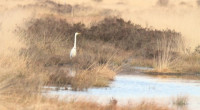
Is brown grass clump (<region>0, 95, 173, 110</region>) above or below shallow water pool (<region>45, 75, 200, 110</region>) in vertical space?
above

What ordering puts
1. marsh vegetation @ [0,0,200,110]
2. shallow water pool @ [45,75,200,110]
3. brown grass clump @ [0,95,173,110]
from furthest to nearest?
shallow water pool @ [45,75,200,110]
marsh vegetation @ [0,0,200,110]
brown grass clump @ [0,95,173,110]

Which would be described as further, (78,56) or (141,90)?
(78,56)

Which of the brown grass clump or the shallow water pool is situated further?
the shallow water pool

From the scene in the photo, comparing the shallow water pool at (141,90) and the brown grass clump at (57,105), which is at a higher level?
the brown grass clump at (57,105)

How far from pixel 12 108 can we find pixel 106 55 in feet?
52.4

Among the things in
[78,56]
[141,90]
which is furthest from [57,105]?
[78,56]

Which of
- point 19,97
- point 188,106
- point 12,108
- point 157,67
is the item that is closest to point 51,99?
point 19,97

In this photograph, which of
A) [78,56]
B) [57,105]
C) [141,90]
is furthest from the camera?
[78,56]

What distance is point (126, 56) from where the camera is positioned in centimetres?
2791

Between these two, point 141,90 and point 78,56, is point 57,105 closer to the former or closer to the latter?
point 141,90

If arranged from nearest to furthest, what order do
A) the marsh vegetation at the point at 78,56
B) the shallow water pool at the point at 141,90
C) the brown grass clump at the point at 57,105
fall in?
the brown grass clump at the point at 57,105, the marsh vegetation at the point at 78,56, the shallow water pool at the point at 141,90

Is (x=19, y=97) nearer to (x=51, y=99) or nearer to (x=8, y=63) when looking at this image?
(x=51, y=99)

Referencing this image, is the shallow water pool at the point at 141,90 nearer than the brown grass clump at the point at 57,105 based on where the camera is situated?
No

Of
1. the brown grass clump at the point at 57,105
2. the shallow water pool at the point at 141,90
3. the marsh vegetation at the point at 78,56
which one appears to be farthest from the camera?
the shallow water pool at the point at 141,90
